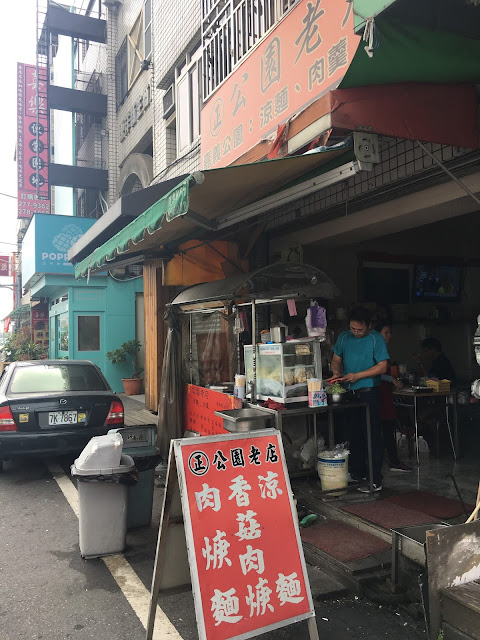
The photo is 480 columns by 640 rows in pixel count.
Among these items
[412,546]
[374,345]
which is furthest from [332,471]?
[412,546]

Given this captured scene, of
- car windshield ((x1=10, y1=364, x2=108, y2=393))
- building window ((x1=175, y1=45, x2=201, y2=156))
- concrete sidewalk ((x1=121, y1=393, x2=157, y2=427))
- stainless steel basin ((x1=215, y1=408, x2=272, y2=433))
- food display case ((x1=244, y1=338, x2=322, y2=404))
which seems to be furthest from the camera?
building window ((x1=175, y1=45, x2=201, y2=156))

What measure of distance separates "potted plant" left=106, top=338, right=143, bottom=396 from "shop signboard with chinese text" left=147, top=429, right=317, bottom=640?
461 inches

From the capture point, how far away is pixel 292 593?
286cm

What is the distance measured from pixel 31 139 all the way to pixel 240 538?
1947 centimetres

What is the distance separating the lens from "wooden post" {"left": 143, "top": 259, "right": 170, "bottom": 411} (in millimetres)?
9477

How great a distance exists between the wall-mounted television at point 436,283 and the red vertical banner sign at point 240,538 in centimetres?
693

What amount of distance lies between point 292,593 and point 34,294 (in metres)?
17.5

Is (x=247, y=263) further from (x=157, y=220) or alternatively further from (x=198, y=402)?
(x=157, y=220)

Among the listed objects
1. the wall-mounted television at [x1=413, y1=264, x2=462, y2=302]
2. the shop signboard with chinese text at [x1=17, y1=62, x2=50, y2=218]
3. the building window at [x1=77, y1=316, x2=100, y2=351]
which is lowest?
the building window at [x1=77, y1=316, x2=100, y2=351]

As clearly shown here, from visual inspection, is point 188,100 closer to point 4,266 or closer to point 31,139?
point 31,139

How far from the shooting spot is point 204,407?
675 cm

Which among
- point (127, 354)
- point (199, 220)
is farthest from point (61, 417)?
point (127, 354)

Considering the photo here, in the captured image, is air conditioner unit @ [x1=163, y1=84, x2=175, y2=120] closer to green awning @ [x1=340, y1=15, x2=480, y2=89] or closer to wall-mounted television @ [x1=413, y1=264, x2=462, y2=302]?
wall-mounted television @ [x1=413, y1=264, x2=462, y2=302]

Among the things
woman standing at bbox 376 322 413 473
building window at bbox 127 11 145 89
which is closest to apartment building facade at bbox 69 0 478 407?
woman standing at bbox 376 322 413 473
